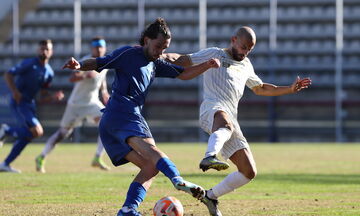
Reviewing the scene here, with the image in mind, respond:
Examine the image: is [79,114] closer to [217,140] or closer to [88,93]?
[88,93]

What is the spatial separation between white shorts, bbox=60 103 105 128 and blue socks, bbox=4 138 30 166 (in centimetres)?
104

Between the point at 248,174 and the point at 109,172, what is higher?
the point at 248,174

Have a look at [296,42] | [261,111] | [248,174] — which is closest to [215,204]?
[248,174]

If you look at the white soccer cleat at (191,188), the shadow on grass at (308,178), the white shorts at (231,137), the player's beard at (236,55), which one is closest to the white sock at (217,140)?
the white shorts at (231,137)

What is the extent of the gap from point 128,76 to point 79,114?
872 cm

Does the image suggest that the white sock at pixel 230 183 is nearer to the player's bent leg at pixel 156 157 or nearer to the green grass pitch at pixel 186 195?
the green grass pitch at pixel 186 195

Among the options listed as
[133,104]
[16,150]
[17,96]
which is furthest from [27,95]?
[133,104]

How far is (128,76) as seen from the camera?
7605mm

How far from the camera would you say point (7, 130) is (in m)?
15.8

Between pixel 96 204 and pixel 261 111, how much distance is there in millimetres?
31389

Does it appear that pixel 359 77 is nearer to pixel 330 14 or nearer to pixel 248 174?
pixel 330 14

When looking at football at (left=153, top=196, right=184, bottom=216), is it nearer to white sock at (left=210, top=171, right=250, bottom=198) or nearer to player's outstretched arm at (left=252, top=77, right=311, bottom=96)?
white sock at (left=210, top=171, right=250, bottom=198)

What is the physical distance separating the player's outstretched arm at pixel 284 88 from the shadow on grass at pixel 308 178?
3975 millimetres

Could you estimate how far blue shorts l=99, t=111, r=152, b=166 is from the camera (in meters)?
7.56
